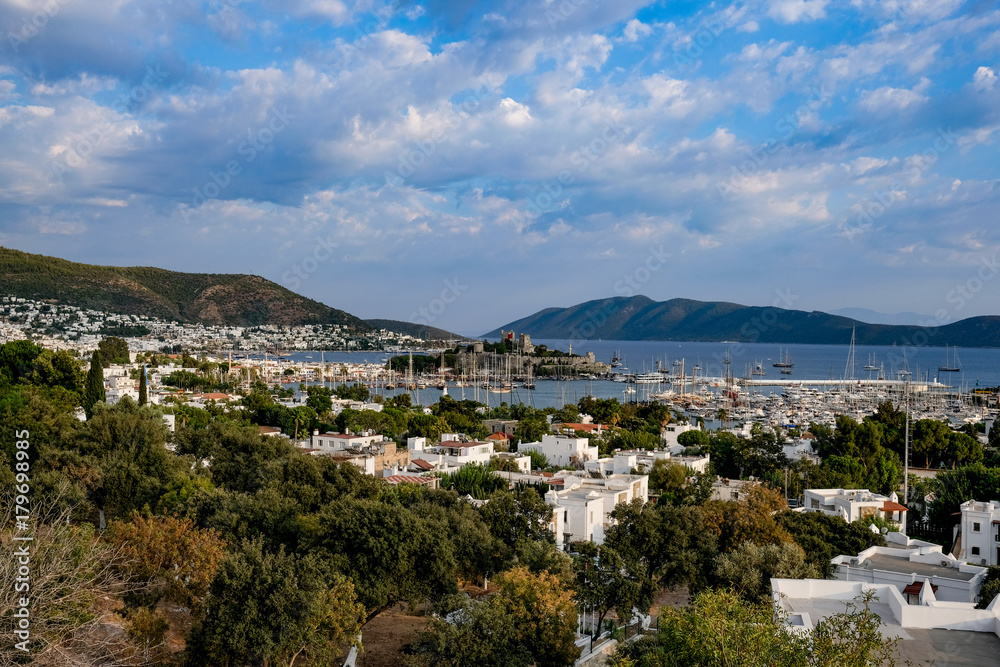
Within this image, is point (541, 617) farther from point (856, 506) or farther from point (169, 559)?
point (856, 506)

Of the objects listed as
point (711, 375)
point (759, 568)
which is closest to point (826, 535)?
point (759, 568)

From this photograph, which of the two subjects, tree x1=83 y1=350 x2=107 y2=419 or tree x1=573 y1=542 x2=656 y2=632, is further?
tree x1=83 y1=350 x2=107 y2=419

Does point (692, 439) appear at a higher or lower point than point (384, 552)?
lower

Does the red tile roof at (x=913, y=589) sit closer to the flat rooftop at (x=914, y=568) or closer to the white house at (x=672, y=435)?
the flat rooftop at (x=914, y=568)

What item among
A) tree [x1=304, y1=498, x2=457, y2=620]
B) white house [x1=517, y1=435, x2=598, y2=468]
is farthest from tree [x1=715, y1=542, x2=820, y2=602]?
white house [x1=517, y1=435, x2=598, y2=468]

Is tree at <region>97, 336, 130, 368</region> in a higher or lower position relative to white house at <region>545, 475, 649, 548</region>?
higher

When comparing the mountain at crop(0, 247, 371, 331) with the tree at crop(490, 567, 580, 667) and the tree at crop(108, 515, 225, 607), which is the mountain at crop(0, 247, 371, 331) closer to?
the tree at crop(108, 515, 225, 607)

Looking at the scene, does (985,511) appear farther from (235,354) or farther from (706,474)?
(235,354)
